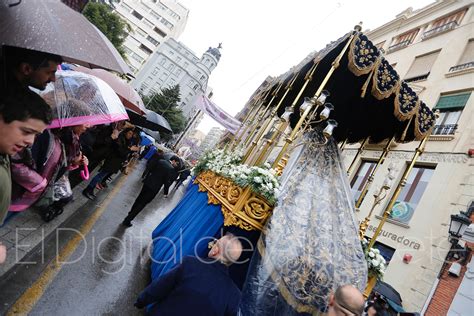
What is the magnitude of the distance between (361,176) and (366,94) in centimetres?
1157

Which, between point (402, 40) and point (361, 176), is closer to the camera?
point (361, 176)

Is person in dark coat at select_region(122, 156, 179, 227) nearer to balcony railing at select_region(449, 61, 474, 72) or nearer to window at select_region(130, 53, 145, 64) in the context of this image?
balcony railing at select_region(449, 61, 474, 72)

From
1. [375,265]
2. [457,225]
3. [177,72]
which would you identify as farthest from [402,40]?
[177,72]

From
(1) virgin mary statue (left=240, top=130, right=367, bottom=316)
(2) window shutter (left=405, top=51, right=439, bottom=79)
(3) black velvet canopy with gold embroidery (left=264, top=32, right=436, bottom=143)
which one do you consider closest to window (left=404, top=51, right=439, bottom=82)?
(2) window shutter (left=405, top=51, right=439, bottom=79)

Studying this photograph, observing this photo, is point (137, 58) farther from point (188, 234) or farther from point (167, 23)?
point (188, 234)

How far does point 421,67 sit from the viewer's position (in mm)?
16312

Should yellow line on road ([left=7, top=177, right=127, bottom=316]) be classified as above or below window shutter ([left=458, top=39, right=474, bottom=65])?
below

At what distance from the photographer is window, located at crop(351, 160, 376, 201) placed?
15.8m

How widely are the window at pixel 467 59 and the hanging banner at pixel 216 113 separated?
11527mm

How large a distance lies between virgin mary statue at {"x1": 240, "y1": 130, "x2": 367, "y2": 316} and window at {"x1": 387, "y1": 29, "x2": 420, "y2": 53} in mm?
18029

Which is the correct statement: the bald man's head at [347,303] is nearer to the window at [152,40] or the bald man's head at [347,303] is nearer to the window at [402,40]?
the window at [402,40]

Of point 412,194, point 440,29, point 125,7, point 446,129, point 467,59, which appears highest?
point 125,7

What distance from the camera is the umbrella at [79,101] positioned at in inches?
140

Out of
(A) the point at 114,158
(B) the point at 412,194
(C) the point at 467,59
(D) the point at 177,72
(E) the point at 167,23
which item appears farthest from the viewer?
(D) the point at 177,72
